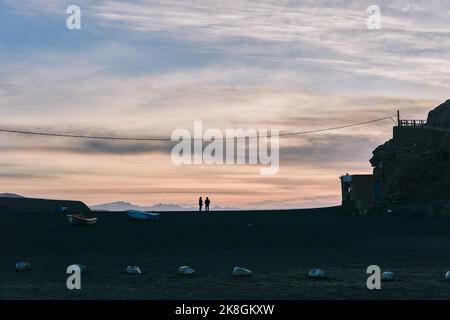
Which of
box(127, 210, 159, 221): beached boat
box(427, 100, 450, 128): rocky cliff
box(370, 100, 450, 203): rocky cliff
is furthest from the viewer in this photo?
box(427, 100, 450, 128): rocky cliff

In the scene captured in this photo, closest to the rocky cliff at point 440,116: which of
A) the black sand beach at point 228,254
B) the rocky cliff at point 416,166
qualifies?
the rocky cliff at point 416,166

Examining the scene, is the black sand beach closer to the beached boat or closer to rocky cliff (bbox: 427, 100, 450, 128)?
the beached boat

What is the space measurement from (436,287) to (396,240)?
19711mm

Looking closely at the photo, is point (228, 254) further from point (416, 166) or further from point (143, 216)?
point (416, 166)

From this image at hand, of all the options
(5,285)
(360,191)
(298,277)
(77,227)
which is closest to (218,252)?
(298,277)

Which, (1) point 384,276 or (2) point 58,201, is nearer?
(1) point 384,276

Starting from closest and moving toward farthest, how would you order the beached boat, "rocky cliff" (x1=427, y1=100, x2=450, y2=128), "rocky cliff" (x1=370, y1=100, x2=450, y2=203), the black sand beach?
1. the black sand beach
2. the beached boat
3. "rocky cliff" (x1=370, y1=100, x2=450, y2=203)
4. "rocky cliff" (x1=427, y1=100, x2=450, y2=128)

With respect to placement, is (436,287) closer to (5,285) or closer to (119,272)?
(119,272)

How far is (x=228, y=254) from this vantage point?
36.9 m

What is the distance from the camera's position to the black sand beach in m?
24.0

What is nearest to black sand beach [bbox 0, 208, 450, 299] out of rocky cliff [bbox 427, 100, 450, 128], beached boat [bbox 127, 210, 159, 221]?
beached boat [bbox 127, 210, 159, 221]

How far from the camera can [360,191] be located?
7225 centimetres

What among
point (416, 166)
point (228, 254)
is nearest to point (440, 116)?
point (416, 166)
